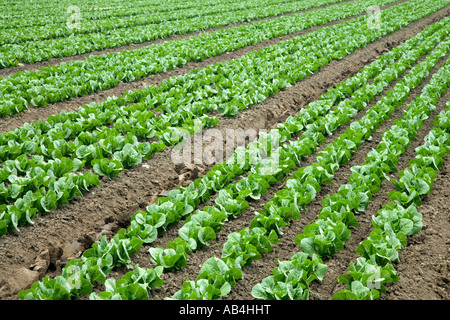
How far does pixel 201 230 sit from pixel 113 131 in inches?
140

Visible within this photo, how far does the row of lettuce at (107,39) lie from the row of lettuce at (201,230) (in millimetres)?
9407

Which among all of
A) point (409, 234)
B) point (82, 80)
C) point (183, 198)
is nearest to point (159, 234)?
point (183, 198)

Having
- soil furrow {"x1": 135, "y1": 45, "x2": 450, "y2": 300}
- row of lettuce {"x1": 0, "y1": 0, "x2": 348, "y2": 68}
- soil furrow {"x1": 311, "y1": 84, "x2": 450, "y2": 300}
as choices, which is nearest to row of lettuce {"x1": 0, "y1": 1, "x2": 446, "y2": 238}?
soil furrow {"x1": 135, "y1": 45, "x2": 450, "y2": 300}

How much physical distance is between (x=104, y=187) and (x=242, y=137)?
9.66 feet

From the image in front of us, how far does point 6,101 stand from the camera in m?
8.37

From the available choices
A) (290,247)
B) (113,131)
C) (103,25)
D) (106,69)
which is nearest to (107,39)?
(103,25)

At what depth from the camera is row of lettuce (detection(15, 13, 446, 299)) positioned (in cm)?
372

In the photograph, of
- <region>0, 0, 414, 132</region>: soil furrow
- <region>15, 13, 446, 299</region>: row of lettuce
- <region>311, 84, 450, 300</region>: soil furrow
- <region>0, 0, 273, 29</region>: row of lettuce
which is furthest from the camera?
<region>0, 0, 273, 29</region>: row of lettuce

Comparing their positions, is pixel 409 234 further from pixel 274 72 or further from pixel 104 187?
pixel 274 72

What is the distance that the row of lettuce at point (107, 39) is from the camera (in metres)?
12.9

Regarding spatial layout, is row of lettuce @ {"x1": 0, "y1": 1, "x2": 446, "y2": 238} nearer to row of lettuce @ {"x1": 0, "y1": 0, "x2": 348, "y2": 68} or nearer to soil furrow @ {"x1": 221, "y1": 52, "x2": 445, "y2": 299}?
soil furrow @ {"x1": 221, "y1": 52, "x2": 445, "y2": 299}

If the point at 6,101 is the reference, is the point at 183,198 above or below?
below

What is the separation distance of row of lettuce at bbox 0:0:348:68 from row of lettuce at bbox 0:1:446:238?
534 cm

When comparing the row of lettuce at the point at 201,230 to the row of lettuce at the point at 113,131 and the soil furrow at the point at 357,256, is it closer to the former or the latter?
the soil furrow at the point at 357,256
